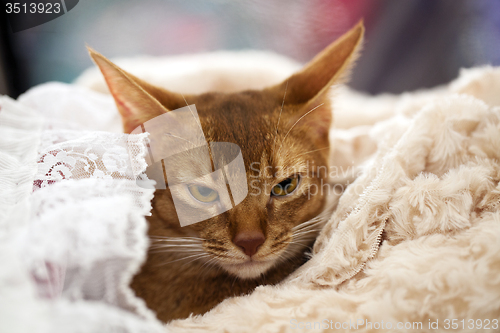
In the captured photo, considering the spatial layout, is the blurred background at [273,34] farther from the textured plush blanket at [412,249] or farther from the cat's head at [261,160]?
the textured plush blanket at [412,249]

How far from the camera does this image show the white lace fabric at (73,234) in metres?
0.32

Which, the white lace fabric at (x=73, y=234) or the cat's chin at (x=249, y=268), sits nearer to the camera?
the white lace fabric at (x=73, y=234)

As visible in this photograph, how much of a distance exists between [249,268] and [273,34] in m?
0.72

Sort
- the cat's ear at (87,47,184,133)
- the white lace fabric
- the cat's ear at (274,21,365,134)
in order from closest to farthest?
the white lace fabric, the cat's ear at (87,47,184,133), the cat's ear at (274,21,365,134)

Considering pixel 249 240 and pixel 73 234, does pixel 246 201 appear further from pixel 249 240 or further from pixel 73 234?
pixel 73 234

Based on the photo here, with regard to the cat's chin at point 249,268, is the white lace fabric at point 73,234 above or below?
above

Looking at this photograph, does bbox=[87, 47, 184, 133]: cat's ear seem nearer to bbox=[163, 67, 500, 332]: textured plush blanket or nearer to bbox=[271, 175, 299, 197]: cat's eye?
bbox=[271, 175, 299, 197]: cat's eye

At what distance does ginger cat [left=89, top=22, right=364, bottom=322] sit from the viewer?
58 cm

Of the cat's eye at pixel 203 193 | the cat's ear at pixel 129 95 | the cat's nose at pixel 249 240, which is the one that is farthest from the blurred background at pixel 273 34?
the cat's nose at pixel 249 240

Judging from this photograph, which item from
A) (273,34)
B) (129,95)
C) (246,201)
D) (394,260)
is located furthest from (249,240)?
(273,34)

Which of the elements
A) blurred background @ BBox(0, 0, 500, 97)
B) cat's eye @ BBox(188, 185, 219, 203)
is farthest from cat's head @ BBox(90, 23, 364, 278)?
blurred background @ BBox(0, 0, 500, 97)

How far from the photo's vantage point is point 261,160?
0.60 meters

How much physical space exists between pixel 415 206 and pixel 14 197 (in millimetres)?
616

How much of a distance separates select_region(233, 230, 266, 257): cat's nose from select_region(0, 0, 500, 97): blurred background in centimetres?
60
